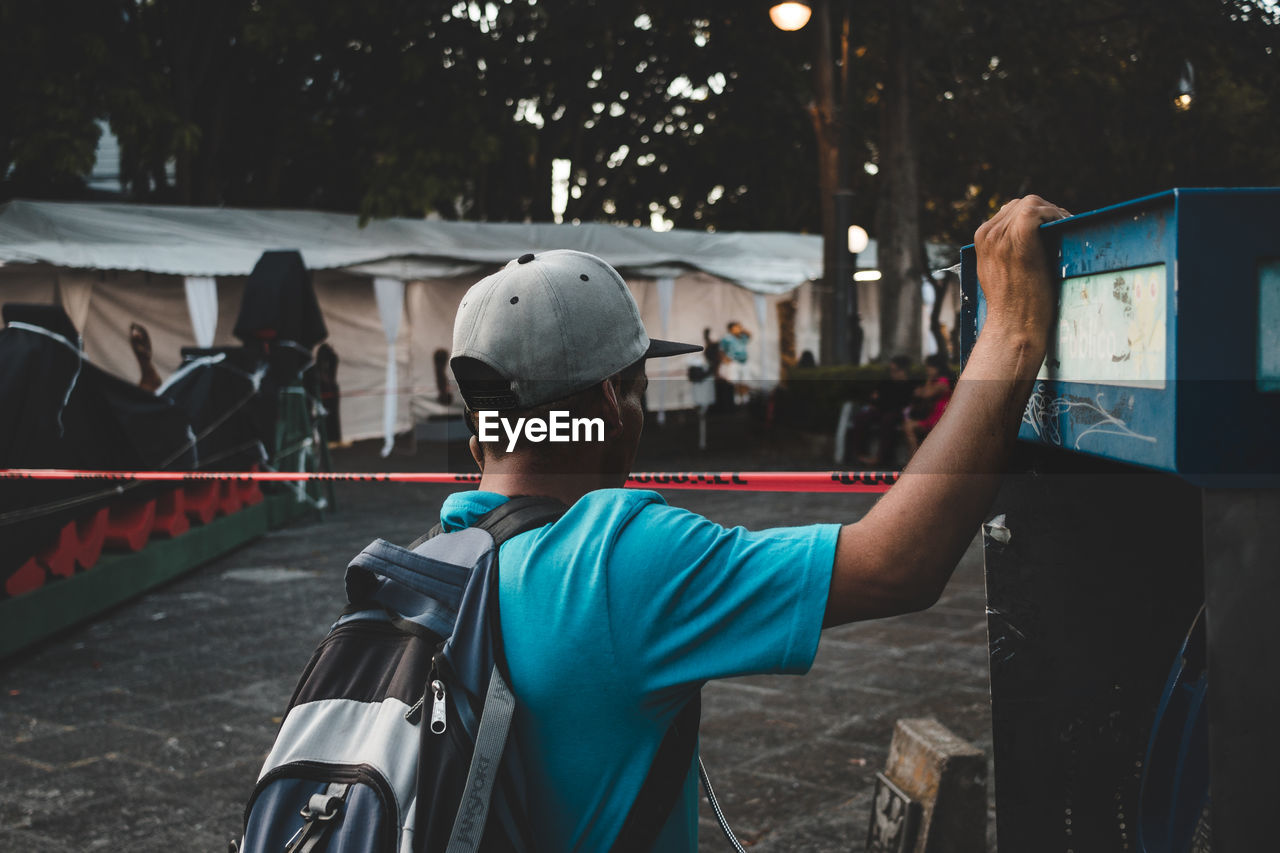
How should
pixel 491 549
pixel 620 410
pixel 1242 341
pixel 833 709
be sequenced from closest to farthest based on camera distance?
pixel 1242 341
pixel 491 549
pixel 620 410
pixel 833 709

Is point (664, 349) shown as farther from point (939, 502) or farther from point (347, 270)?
point (347, 270)

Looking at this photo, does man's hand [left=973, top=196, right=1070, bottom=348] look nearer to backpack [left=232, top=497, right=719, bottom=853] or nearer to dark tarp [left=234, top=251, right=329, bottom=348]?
backpack [left=232, top=497, right=719, bottom=853]

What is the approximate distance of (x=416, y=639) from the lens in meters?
1.18

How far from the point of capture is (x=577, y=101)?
18641 mm

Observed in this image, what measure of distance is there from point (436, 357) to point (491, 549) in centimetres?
1578

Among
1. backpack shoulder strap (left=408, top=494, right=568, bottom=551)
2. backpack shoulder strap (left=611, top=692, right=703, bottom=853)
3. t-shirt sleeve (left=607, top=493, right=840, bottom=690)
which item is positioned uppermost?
backpack shoulder strap (left=408, top=494, right=568, bottom=551)

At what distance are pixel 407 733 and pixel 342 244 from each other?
1450 cm

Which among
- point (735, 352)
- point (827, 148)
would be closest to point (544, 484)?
point (827, 148)

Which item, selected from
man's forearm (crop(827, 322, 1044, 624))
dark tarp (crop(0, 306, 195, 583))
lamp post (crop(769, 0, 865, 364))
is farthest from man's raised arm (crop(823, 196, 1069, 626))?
lamp post (crop(769, 0, 865, 364))

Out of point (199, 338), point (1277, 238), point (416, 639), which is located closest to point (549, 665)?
point (416, 639)

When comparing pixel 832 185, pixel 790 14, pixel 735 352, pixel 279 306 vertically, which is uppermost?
pixel 790 14

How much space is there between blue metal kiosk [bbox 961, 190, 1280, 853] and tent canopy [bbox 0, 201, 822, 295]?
41.8 ft

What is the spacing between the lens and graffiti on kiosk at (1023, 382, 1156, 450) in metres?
1.15

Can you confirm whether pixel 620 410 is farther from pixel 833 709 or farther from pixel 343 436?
pixel 343 436
